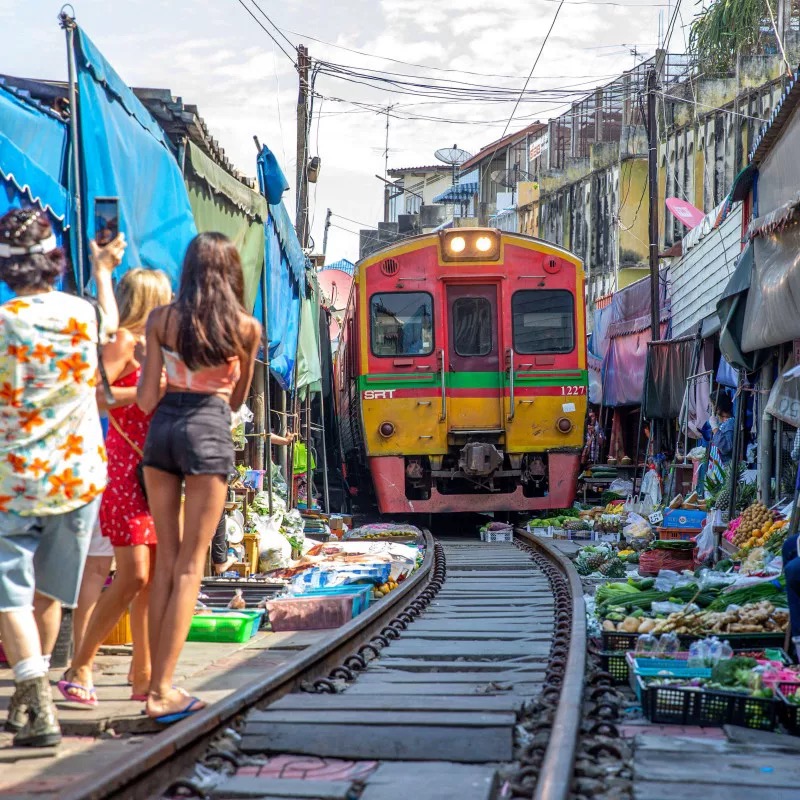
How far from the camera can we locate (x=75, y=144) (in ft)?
17.0

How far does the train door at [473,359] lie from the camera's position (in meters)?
13.7

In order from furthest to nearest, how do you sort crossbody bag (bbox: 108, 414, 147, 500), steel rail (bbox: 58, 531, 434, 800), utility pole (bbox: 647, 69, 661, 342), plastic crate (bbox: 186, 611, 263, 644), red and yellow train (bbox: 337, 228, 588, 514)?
utility pole (bbox: 647, 69, 661, 342)
red and yellow train (bbox: 337, 228, 588, 514)
plastic crate (bbox: 186, 611, 263, 644)
crossbody bag (bbox: 108, 414, 147, 500)
steel rail (bbox: 58, 531, 434, 800)

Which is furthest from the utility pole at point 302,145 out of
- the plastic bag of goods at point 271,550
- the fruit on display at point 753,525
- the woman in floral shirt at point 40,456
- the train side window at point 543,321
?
the woman in floral shirt at point 40,456

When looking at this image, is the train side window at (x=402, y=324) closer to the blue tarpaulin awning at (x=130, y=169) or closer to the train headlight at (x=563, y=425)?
the train headlight at (x=563, y=425)

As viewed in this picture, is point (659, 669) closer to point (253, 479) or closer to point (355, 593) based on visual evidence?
point (355, 593)

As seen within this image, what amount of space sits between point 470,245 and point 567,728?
10651 millimetres

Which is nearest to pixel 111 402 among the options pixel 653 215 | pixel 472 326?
pixel 472 326

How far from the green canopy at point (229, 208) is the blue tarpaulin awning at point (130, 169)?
0.53 m

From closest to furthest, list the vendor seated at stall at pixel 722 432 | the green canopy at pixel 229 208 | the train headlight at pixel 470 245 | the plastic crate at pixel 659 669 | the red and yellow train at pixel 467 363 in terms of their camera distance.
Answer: the plastic crate at pixel 659 669
the green canopy at pixel 229 208
the vendor seated at stall at pixel 722 432
the red and yellow train at pixel 467 363
the train headlight at pixel 470 245

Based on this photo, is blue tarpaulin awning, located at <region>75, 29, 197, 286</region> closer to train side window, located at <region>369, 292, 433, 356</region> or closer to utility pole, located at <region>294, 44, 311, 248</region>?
train side window, located at <region>369, 292, 433, 356</region>

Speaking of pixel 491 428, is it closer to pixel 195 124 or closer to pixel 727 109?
pixel 195 124

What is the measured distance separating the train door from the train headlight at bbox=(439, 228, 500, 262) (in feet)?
1.16

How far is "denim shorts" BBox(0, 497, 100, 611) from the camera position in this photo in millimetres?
3611

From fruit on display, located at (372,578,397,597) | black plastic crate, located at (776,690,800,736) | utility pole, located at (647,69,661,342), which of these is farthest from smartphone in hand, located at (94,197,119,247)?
utility pole, located at (647,69,661,342)
